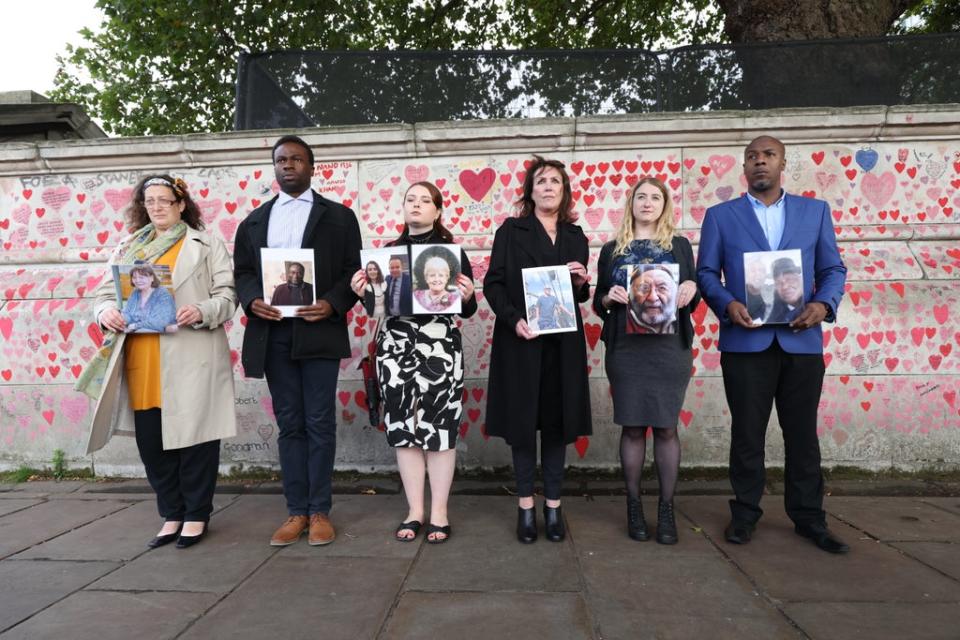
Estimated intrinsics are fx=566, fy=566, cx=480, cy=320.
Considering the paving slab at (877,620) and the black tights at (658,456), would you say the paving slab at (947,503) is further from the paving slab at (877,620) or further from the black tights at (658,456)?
the black tights at (658,456)

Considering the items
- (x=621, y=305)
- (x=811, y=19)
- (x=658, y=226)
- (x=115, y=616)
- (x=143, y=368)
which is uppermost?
(x=811, y=19)

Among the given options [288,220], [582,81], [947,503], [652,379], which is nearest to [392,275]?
[288,220]

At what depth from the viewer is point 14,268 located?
199 inches

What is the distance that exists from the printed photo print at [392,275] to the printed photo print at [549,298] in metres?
0.65

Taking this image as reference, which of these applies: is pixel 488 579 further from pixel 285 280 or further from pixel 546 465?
pixel 285 280

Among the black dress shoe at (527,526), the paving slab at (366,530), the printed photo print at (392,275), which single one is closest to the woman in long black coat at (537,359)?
the black dress shoe at (527,526)

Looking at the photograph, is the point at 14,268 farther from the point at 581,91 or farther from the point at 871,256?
the point at 871,256

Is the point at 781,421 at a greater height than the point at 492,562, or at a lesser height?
greater

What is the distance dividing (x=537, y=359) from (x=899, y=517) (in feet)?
8.42

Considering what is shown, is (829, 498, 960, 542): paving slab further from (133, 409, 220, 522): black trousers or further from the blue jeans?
(133, 409, 220, 522): black trousers

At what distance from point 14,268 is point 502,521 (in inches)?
192

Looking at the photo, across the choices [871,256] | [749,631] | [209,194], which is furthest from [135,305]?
[871,256]

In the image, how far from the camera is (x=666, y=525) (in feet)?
10.4

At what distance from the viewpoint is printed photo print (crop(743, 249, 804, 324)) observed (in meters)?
3.01
